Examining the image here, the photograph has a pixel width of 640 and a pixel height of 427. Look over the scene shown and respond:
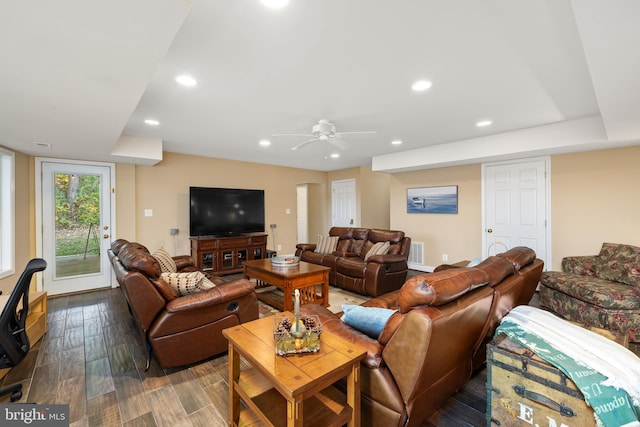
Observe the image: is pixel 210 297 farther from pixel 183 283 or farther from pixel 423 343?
pixel 423 343

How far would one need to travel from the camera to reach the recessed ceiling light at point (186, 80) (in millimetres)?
2277

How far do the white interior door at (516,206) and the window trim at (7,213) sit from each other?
7.16m

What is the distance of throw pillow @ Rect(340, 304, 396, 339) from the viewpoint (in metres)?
1.62

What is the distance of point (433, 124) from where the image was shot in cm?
365

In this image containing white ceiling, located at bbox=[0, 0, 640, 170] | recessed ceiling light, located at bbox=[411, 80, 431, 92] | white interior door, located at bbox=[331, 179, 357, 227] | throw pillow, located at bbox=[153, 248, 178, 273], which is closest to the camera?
white ceiling, located at bbox=[0, 0, 640, 170]

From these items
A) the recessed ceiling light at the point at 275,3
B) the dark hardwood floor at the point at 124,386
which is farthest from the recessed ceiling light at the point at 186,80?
the dark hardwood floor at the point at 124,386

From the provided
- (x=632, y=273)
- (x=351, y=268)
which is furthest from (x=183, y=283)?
(x=632, y=273)

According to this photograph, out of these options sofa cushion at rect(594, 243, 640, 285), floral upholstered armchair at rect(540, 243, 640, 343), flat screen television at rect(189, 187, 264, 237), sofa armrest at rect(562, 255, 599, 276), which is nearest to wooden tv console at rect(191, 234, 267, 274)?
flat screen television at rect(189, 187, 264, 237)

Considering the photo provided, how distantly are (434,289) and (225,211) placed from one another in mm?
4922

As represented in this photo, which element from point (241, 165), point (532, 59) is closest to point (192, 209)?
point (241, 165)

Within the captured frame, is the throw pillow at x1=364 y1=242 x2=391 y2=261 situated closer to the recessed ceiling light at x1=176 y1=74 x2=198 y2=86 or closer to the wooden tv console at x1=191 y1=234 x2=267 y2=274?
the wooden tv console at x1=191 y1=234 x2=267 y2=274

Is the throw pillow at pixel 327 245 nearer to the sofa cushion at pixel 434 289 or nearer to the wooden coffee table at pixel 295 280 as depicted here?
the wooden coffee table at pixel 295 280

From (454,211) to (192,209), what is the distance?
503cm

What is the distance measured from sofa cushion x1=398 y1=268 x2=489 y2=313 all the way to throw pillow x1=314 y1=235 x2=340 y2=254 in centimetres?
364
